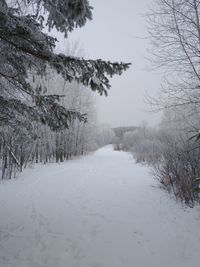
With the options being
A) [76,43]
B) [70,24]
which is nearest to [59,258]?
[70,24]

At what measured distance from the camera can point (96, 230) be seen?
13.7 feet

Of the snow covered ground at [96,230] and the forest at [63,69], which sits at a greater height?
the forest at [63,69]

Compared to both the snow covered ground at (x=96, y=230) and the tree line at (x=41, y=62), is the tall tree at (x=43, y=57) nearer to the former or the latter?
the tree line at (x=41, y=62)

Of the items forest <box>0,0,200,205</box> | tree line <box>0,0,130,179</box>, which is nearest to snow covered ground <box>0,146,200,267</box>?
forest <box>0,0,200,205</box>

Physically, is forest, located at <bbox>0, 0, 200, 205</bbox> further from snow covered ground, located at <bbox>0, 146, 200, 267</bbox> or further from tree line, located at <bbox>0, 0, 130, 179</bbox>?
snow covered ground, located at <bbox>0, 146, 200, 267</bbox>

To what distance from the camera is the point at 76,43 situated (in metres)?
19.5

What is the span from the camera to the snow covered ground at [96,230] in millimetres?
3184

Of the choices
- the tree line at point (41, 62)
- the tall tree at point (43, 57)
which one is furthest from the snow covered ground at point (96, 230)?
the tall tree at point (43, 57)

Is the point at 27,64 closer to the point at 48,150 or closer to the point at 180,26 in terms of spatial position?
the point at 180,26

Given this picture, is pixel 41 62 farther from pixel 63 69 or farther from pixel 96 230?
pixel 96 230

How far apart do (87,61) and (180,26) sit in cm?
386

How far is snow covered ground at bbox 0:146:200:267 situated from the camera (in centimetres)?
318

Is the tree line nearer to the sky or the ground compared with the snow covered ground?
nearer to the sky

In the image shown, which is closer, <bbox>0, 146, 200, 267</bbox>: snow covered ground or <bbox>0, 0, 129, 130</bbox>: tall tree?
<bbox>0, 0, 129, 130</bbox>: tall tree
